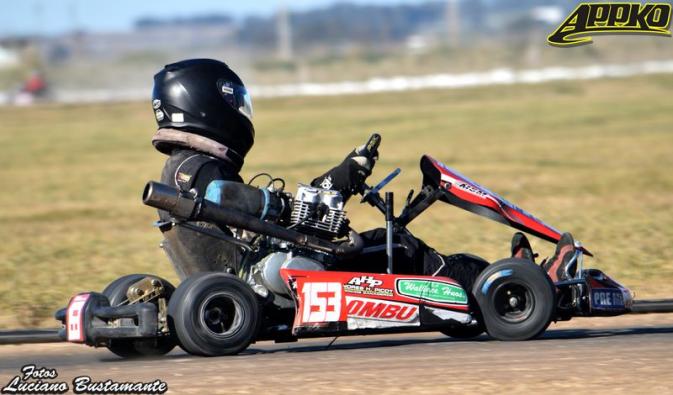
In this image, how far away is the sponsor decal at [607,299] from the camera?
750cm

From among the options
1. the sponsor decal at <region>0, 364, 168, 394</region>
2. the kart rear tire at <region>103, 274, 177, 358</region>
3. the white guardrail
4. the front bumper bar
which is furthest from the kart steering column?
the white guardrail

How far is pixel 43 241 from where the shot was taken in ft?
50.5

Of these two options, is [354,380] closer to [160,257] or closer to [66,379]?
[66,379]

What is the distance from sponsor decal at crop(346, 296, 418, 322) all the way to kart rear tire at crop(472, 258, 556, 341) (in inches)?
18.5

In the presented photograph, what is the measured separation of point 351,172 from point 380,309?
2.88 feet

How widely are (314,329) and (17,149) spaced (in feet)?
95.8

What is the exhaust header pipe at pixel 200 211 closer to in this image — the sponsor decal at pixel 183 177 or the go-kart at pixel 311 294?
the go-kart at pixel 311 294

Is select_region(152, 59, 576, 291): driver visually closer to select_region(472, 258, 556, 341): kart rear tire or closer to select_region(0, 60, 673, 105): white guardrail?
select_region(472, 258, 556, 341): kart rear tire

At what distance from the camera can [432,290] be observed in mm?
7289

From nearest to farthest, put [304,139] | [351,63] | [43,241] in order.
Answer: [43,241] → [304,139] → [351,63]

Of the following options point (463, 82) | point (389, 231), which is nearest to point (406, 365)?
point (389, 231)

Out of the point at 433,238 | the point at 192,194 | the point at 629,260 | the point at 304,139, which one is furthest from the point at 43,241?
the point at 304,139

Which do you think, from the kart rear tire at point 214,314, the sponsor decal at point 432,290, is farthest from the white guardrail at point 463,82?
the kart rear tire at point 214,314

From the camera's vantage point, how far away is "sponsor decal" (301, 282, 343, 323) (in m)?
7.04
